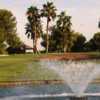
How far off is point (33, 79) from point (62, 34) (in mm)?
68585

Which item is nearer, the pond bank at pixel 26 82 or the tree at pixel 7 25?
the pond bank at pixel 26 82

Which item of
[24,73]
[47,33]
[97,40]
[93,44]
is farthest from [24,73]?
[93,44]

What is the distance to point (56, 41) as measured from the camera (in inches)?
4528

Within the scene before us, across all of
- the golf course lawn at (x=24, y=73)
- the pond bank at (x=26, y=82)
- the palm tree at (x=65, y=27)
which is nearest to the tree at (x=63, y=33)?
the palm tree at (x=65, y=27)

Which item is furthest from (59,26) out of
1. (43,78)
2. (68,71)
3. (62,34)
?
(68,71)

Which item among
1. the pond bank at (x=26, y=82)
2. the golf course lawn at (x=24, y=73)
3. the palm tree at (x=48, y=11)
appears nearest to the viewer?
the pond bank at (x=26, y=82)

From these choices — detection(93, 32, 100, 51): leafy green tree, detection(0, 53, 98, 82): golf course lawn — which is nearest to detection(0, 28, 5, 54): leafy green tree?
detection(93, 32, 100, 51): leafy green tree

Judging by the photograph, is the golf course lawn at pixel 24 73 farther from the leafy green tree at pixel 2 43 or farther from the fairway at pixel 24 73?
the leafy green tree at pixel 2 43

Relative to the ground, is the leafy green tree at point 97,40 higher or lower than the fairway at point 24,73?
higher

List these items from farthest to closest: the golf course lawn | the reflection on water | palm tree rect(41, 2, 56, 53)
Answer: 1. palm tree rect(41, 2, 56, 53)
2. the golf course lawn
3. the reflection on water

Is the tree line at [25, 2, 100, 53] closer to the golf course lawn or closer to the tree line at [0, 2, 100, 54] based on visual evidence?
the tree line at [0, 2, 100, 54]

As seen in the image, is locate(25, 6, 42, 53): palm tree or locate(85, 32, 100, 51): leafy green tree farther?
locate(85, 32, 100, 51): leafy green tree

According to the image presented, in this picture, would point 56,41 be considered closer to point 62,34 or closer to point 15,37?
point 62,34

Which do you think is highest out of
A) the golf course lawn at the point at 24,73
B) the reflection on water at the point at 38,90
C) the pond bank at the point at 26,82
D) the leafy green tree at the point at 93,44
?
the leafy green tree at the point at 93,44
